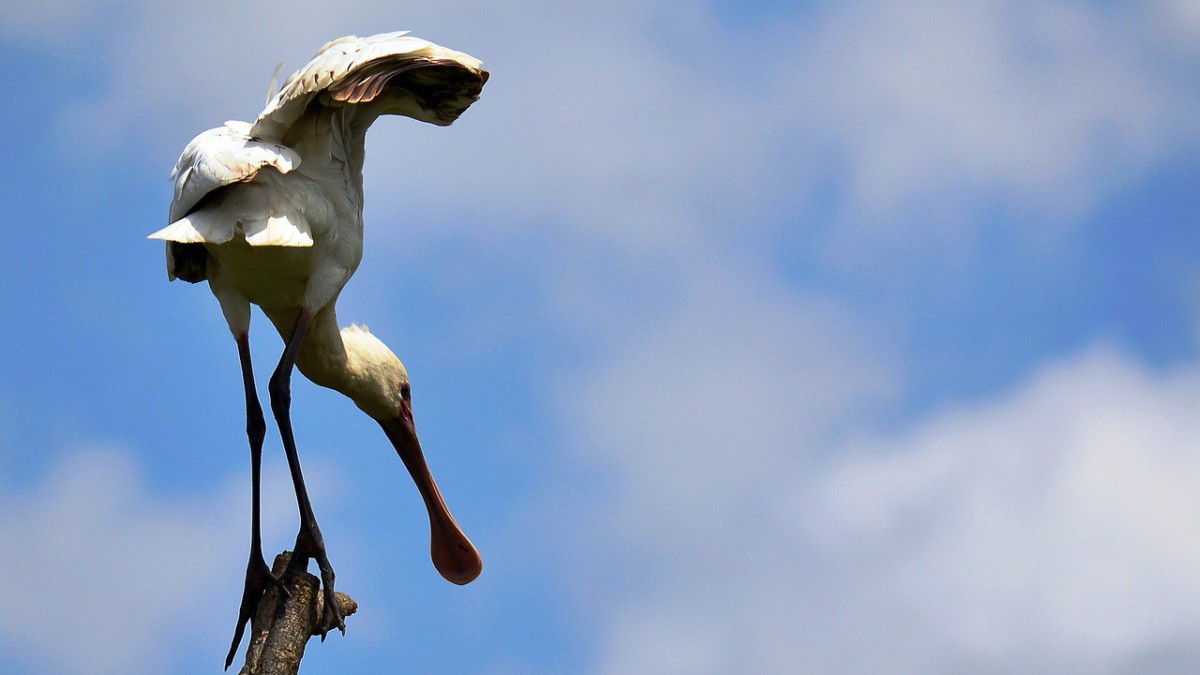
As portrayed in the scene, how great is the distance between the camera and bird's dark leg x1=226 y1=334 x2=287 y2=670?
37.1 ft

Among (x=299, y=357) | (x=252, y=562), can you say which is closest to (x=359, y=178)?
(x=299, y=357)

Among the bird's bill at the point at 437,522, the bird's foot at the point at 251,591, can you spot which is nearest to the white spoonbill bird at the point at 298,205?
the bird's foot at the point at 251,591

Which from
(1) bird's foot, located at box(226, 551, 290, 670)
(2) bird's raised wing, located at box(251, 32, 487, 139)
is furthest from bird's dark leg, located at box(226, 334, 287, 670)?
(2) bird's raised wing, located at box(251, 32, 487, 139)

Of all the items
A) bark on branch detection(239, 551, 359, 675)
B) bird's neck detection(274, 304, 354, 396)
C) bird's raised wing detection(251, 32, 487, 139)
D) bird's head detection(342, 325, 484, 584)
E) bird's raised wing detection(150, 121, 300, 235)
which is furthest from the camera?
bird's head detection(342, 325, 484, 584)

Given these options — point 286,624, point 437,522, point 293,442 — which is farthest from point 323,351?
point 286,624

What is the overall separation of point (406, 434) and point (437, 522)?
2.54ft

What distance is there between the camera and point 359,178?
1204 centimetres

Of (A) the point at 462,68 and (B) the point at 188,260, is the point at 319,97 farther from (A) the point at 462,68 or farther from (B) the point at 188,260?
(B) the point at 188,260

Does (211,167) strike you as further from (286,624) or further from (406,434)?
(406,434)

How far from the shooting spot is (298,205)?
11109 mm

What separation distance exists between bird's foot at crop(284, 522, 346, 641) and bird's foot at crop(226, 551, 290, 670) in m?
0.31

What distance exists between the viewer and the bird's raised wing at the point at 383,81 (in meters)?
10.9

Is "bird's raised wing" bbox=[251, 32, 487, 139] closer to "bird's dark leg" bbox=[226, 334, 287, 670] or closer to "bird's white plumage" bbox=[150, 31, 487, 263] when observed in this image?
"bird's white plumage" bbox=[150, 31, 487, 263]

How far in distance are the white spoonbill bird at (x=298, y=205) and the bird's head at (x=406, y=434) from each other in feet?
1.80
